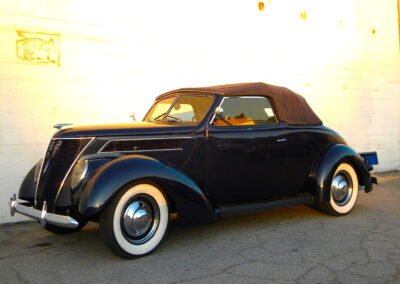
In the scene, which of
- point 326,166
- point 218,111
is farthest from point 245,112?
point 326,166

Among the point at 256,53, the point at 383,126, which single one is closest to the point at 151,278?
the point at 256,53

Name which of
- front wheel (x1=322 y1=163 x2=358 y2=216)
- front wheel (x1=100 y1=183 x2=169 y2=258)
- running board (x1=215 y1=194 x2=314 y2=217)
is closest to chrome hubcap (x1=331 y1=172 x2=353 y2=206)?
front wheel (x1=322 y1=163 x2=358 y2=216)

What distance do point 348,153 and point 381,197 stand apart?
1907 mm

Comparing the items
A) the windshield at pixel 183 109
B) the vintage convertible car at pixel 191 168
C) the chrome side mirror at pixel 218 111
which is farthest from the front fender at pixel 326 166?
the windshield at pixel 183 109

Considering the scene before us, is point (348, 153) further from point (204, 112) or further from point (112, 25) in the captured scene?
point (112, 25)

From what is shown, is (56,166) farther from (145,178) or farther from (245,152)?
(245,152)

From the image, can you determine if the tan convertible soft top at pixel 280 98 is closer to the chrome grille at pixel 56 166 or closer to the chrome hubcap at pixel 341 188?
the chrome hubcap at pixel 341 188

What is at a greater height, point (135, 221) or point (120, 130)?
point (120, 130)

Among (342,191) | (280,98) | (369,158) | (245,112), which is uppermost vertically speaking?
(280,98)

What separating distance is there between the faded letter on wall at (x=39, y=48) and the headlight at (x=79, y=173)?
265 cm

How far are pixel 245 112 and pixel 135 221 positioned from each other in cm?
195

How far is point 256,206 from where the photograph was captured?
Result: 5012mm

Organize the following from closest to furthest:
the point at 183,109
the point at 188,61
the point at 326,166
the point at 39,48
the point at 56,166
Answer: the point at 56,166 < the point at 183,109 < the point at 326,166 < the point at 39,48 < the point at 188,61

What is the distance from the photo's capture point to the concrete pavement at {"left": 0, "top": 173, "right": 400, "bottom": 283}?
3.69 meters
